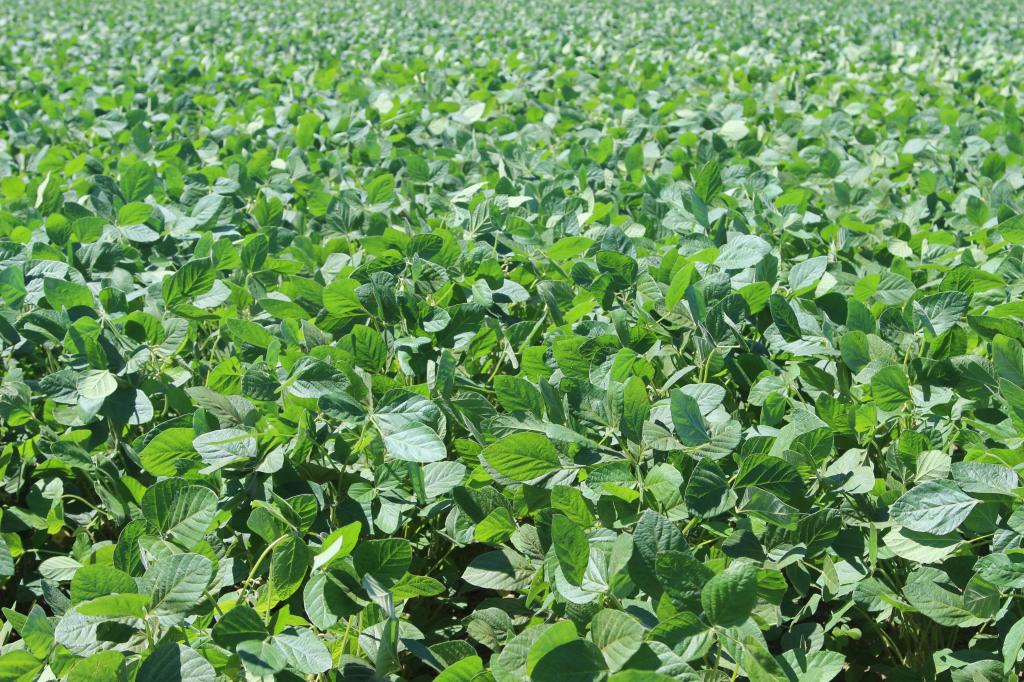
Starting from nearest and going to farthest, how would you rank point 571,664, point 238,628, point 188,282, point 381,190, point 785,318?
point 571,664, point 238,628, point 785,318, point 188,282, point 381,190

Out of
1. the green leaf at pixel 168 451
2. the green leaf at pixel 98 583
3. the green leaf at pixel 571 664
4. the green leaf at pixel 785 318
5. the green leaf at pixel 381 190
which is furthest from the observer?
the green leaf at pixel 381 190

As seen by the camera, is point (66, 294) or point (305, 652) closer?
point (305, 652)

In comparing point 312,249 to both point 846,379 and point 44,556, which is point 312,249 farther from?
point 846,379

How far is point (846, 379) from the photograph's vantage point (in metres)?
1.72

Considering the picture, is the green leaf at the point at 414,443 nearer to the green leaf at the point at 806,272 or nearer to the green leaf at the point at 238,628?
the green leaf at the point at 238,628

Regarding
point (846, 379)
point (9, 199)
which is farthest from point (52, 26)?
point (846, 379)

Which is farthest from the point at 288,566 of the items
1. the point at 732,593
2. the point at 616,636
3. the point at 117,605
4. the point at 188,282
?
the point at 188,282

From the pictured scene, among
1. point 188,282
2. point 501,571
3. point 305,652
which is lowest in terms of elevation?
point 501,571

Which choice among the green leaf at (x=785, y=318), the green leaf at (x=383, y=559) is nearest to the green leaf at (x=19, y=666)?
the green leaf at (x=383, y=559)

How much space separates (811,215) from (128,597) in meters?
2.04

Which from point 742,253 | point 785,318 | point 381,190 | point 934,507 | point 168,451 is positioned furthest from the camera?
point 381,190

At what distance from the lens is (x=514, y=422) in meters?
1.45

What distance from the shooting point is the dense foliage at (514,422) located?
119 centimetres

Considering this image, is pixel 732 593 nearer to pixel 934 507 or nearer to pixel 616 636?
pixel 616 636
